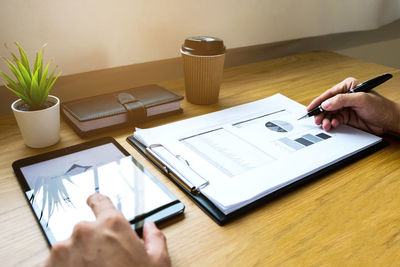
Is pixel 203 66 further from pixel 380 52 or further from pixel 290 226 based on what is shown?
pixel 380 52

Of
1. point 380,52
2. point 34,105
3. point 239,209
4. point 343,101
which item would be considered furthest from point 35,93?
point 380,52

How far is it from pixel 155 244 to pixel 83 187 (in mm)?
180

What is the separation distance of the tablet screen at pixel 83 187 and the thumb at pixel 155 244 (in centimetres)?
4

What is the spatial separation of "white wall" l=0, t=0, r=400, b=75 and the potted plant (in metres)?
0.20

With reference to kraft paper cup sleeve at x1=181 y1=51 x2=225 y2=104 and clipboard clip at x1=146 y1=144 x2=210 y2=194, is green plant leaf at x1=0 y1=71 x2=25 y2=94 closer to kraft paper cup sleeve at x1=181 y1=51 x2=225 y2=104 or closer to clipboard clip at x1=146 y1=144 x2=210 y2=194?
clipboard clip at x1=146 y1=144 x2=210 y2=194

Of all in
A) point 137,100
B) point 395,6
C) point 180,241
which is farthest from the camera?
point 395,6

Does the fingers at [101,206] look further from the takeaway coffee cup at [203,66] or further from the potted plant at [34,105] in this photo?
the takeaway coffee cup at [203,66]

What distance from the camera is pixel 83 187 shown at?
531 millimetres

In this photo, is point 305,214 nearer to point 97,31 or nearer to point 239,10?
point 97,31

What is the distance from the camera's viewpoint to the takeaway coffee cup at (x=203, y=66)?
797 millimetres

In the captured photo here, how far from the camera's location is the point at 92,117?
70 centimetres

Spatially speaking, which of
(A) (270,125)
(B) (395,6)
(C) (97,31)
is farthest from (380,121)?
(B) (395,6)

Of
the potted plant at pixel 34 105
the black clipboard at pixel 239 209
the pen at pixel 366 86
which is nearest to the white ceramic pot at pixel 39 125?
the potted plant at pixel 34 105

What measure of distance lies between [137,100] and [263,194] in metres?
0.39
